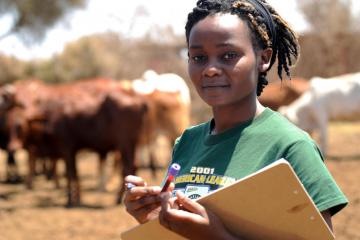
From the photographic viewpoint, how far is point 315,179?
1931mm

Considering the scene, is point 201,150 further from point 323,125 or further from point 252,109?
point 323,125

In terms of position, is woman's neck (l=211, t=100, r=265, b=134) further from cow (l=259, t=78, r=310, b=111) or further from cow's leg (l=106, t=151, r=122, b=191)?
cow (l=259, t=78, r=310, b=111)

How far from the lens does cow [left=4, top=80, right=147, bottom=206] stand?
34.6 feet

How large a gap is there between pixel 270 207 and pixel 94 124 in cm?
911

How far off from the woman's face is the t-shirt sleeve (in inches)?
11.5

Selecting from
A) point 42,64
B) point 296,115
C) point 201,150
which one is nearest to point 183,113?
point 296,115

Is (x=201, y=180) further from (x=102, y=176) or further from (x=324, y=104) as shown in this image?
(x=324, y=104)

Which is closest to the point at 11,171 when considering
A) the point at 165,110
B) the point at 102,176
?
the point at 102,176

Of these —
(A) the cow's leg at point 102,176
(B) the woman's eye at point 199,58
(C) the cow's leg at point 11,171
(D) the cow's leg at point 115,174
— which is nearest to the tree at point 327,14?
(C) the cow's leg at point 11,171

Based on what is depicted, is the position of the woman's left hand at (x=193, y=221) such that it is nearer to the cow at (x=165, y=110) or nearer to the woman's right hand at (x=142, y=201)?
the woman's right hand at (x=142, y=201)

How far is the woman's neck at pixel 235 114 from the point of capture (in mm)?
2184

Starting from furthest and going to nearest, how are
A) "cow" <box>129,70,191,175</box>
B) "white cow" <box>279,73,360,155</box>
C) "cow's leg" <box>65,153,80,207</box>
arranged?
"white cow" <box>279,73,360,155</box>, "cow" <box>129,70,191,175</box>, "cow's leg" <box>65,153,80,207</box>

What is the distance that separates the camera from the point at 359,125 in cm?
2131

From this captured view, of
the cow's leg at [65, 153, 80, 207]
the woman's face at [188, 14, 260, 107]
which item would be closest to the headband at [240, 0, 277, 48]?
the woman's face at [188, 14, 260, 107]
